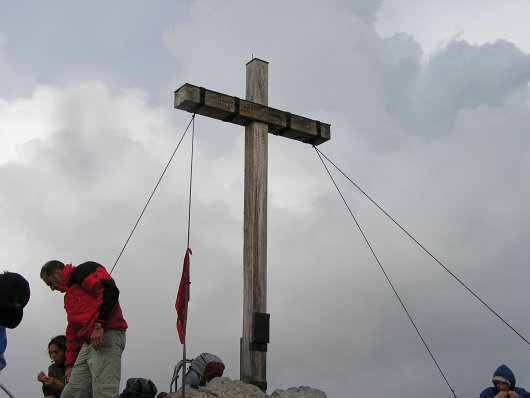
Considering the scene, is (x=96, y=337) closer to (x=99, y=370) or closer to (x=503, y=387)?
(x=99, y=370)

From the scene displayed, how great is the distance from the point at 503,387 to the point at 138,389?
425 cm

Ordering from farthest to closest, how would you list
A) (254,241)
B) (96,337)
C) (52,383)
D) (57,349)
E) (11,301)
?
(254,241)
(57,349)
(52,383)
(96,337)
(11,301)

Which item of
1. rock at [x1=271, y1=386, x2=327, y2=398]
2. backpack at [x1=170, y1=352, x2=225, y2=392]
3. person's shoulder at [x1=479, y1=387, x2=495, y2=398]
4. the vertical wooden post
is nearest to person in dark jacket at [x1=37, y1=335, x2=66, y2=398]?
backpack at [x1=170, y1=352, x2=225, y2=392]

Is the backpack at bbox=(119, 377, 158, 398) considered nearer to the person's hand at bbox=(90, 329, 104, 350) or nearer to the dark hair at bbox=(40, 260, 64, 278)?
the person's hand at bbox=(90, 329, 104, 350)

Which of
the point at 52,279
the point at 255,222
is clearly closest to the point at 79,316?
the point at 52,279

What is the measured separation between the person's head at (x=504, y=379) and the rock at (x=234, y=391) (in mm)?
2138

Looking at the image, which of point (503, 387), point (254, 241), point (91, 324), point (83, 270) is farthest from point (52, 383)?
point (503, 387)

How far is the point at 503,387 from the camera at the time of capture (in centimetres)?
768

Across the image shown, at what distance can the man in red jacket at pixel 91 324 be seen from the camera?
559cm

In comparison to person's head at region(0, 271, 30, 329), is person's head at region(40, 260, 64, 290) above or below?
above

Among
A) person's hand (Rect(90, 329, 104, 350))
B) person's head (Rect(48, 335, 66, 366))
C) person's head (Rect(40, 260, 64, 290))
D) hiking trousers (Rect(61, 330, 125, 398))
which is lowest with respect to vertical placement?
hiking trousers (Rect(61, 330, 125, 398))

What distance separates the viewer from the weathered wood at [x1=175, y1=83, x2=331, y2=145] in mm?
8094

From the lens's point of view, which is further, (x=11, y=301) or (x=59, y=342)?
(x=59, y=342)

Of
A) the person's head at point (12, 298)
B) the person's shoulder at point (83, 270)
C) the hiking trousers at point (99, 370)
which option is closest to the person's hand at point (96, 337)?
the hiking trousers at point (99, 370)
